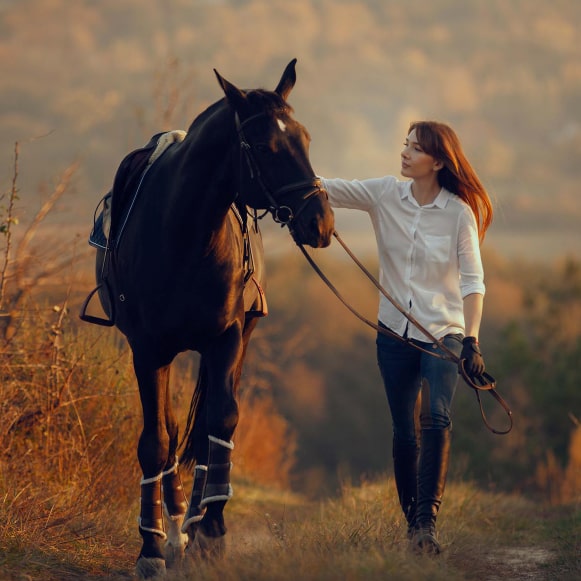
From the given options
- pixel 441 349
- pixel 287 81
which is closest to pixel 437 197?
pixel 441 349

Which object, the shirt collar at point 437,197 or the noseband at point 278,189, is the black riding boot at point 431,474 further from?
the noseband at point 278,189

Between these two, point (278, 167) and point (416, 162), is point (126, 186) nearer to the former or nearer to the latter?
point (278, 167)

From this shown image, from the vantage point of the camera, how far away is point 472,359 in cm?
460

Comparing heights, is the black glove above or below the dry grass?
above

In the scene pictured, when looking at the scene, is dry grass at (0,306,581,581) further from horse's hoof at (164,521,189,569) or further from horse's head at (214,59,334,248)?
horse's head at (214,59,334,248)

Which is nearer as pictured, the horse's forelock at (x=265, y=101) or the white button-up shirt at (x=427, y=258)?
the horse's forelock at (x=265, y=101)

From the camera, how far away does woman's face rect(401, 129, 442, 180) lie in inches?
196

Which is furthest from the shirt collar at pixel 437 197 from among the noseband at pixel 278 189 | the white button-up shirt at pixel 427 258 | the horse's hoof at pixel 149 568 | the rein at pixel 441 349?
the horse's hoof at pixel 149 568

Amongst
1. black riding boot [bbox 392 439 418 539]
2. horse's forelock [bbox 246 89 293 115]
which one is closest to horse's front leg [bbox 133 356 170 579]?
black riding boot [bbox 392 439 418 539]

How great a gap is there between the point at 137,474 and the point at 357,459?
42.1 m

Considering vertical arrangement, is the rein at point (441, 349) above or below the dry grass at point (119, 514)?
above

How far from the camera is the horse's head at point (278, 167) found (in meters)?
3.97

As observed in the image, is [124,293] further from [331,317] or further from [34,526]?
[331,317]

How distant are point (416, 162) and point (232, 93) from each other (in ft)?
4.16
